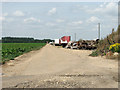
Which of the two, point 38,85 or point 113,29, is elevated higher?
point 113,29

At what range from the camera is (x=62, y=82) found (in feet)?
22.2

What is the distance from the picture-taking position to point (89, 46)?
36.6 m

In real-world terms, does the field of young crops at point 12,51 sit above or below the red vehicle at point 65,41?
below

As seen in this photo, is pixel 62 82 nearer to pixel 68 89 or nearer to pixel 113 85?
pixel 68 89

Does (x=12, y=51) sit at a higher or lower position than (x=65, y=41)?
lower

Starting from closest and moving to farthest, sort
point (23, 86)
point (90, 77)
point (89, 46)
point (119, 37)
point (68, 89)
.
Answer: point (68, 89)
point (23, 86)
point (90, 77)
point (119, 37)
point (89, 46)

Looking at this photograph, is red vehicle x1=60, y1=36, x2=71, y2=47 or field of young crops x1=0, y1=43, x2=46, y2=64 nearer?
field of young crops x1=0, y1=43, x2=46, y2=64

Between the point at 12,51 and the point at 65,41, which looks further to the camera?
the point at 65,41

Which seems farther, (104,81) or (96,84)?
(104,81)

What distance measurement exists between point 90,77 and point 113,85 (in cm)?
131

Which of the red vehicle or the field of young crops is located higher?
the red vehicle

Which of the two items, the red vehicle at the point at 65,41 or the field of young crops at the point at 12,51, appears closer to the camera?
the field of young crops at the point at 12,51

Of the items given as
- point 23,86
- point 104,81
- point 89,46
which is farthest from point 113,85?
point 89,46

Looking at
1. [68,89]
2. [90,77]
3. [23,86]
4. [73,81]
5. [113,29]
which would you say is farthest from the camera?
[113,29]
